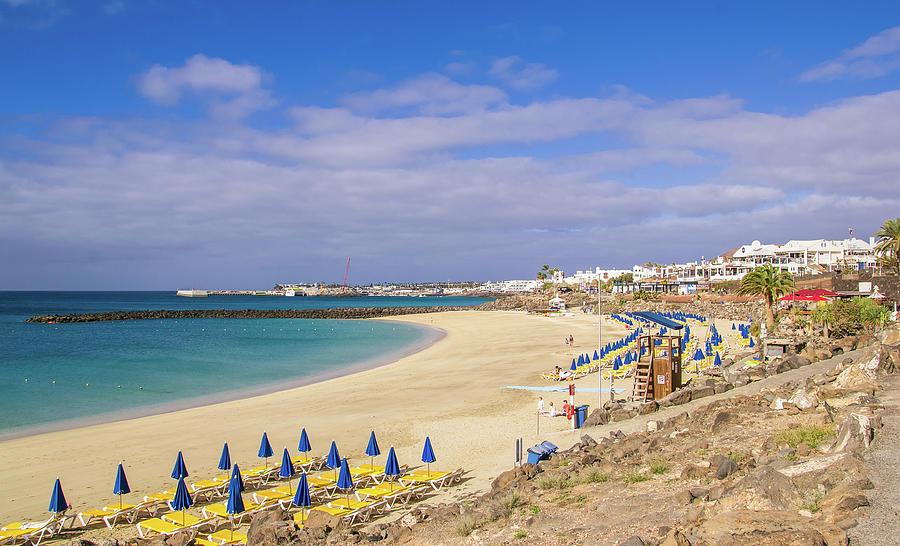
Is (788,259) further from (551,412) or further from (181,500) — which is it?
(181,500)

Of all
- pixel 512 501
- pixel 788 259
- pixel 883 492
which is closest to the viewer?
pixel 883 492

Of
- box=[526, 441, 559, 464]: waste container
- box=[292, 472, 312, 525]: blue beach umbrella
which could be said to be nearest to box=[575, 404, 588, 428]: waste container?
box=[526, 441, 559, 464]: waste container

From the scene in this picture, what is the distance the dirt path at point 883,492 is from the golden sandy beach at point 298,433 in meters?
6.97

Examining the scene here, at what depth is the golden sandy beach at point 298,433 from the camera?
13523mm

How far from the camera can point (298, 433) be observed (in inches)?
694

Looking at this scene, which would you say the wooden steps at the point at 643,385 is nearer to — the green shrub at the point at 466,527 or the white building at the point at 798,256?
the green shrub at the point at 466,527

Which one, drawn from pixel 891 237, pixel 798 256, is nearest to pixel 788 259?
pixel 798 256

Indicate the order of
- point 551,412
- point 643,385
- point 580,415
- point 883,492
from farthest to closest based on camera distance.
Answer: point 643,385 → point 551,412 → point 580,415 → point 883,492

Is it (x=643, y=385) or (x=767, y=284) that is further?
(x=767, y=284)

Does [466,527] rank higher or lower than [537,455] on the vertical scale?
higher

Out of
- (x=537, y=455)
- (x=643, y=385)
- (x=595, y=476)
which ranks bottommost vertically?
(x=537, y=455)

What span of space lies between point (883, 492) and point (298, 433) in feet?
49.9

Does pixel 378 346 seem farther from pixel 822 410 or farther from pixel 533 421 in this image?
pixel 822 410

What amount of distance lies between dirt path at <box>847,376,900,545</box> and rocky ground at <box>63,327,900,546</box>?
2 centimetres
